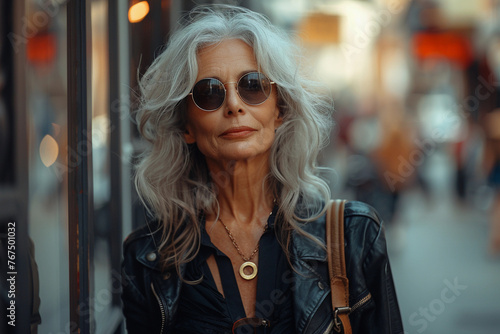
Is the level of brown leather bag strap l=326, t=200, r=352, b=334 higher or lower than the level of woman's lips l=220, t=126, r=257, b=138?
lower

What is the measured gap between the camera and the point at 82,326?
2412 mm

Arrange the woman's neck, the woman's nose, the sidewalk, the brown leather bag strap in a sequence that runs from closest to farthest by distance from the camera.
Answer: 1. the brown leather bag strap
2. the woman's nose
3. the woman's neck
4. the sidewalk

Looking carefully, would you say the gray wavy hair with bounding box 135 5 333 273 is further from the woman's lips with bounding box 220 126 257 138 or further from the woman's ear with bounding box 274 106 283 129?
the woman's lips with bounding box 220 126 257 138

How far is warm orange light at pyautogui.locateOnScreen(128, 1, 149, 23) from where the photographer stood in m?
3.60

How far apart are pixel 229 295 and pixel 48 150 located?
87cm

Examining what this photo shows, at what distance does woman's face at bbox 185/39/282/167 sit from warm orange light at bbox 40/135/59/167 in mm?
543

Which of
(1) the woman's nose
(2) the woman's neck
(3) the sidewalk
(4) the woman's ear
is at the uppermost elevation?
(1) the woman's nose

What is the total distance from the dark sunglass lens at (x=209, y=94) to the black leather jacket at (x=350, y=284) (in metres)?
0.55

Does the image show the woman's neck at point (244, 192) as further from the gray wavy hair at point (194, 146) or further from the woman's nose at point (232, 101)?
the woman's nose at point (232, 101)

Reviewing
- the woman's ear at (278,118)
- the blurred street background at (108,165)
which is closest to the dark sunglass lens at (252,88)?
the woman's ear at (278,118)

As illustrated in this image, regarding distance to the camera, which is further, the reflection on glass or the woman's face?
the woman's face

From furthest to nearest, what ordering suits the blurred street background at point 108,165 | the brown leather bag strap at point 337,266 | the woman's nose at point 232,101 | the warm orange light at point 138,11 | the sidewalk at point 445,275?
the sidewalk at point 445,275 < the warm orange light at point 138,11 < the woman's nose at point 232,101 < the brown leather bag strap at point 337,266 < the blurred street background at point 108,165

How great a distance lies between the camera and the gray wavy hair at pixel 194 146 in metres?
2.17

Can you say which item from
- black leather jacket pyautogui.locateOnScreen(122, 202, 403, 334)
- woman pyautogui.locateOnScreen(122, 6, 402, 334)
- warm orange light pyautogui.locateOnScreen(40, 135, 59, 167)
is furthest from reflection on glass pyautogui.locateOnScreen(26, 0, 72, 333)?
black leather jacket pyautogui.locateOnScreen(122, 202, 403, 334)
